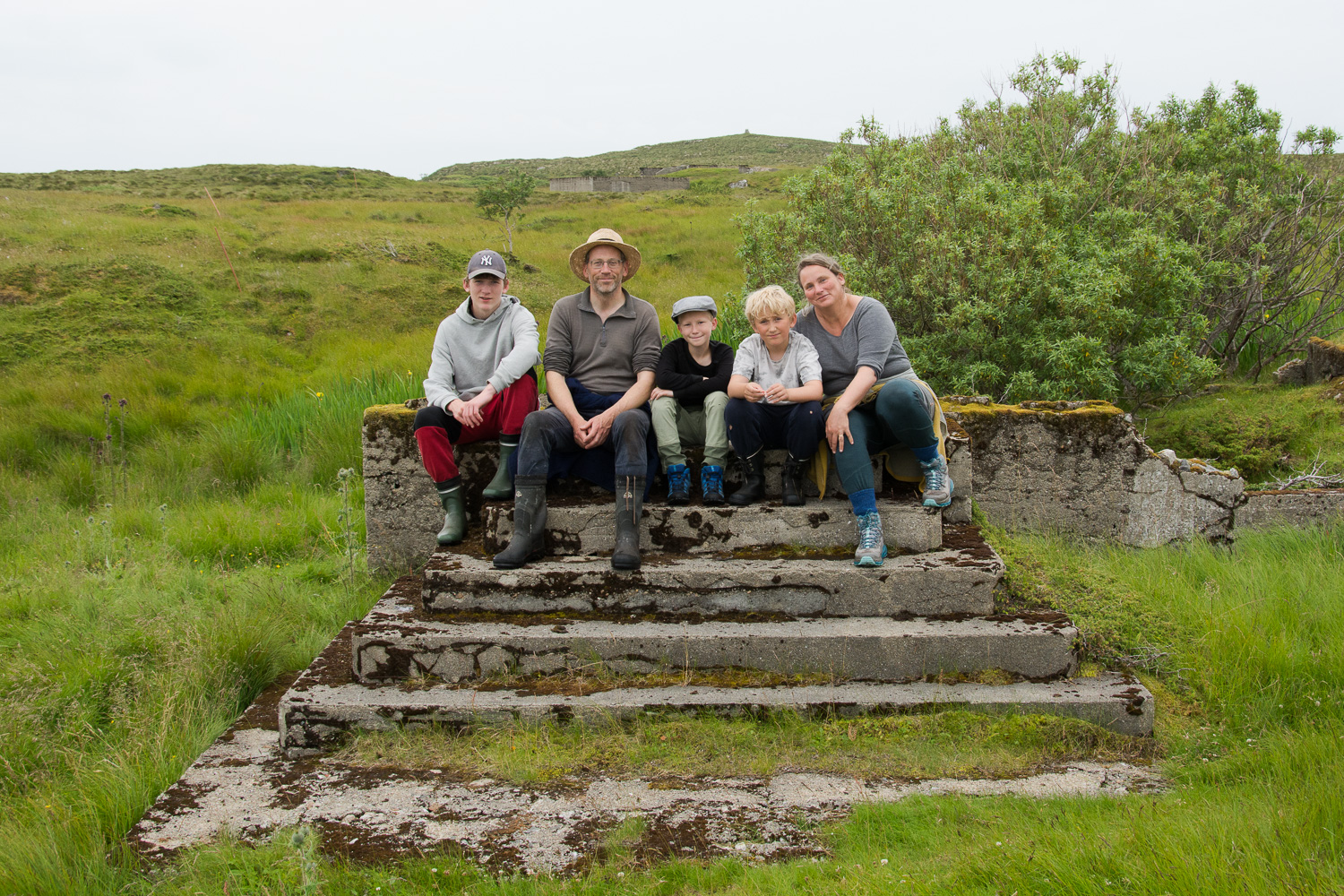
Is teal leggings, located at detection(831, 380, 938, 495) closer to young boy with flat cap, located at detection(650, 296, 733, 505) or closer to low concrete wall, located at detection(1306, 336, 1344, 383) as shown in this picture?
young boy with flat cap, located at detection(650, 296, 733, 505)

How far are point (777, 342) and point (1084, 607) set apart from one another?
6.51 feet

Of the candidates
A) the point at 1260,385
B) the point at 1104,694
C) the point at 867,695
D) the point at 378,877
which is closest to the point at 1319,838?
the point at 1104,694

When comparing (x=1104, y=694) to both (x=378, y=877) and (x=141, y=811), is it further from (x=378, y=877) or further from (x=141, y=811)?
(x=141, y=811)

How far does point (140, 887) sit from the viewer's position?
2.58 meters

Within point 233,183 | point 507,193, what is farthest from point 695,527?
point 233,183

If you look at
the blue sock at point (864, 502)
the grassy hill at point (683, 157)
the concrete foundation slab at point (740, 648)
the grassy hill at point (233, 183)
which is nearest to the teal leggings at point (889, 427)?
the blue sock at point (864, 502)

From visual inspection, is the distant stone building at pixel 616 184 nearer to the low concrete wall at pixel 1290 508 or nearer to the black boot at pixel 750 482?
the low concrete wall at pixel 1290 508

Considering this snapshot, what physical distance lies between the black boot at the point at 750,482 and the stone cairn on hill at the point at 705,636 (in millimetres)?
104

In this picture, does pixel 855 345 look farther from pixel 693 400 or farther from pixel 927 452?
pixel 693 400

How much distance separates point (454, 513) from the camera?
450cm

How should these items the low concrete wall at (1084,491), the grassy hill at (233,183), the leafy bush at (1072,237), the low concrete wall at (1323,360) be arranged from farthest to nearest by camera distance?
the grassy hill at (233,183), the low concrete wall at (1323,360), the leafy bush at (1072,237), the low concrete wall at (1084,491)

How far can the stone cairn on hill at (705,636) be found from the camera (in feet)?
A: 11.3

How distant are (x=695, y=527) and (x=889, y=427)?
3.69 ft

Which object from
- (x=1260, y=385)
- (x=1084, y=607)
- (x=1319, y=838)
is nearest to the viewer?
(x=1319, y=838)
